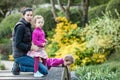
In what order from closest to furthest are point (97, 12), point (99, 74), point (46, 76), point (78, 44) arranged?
point (46, 76) → point (99, 74) → point (78, 44) → point (97, 12)

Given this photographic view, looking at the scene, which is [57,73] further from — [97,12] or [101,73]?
[97,12]

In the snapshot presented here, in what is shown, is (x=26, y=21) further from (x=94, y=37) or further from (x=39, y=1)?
(x=39, y=1)

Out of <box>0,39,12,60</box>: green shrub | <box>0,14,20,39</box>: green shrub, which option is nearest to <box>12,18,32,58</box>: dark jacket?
<box>0,39,12,60</box>: green shrub

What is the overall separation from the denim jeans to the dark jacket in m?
0.08

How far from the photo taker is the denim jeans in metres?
7.34

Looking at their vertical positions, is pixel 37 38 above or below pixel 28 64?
above

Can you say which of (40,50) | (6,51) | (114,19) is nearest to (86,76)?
(40,50)

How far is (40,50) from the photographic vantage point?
7.50 m

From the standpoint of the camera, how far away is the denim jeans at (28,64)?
289 inches

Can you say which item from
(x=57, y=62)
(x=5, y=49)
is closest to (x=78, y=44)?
(x=57, y=62)

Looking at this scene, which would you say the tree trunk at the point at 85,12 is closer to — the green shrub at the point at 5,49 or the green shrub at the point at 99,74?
the green shrub at the point at 5,49

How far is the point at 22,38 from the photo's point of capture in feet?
23.9

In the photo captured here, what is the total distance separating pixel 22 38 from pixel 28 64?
A: 45 centimetres

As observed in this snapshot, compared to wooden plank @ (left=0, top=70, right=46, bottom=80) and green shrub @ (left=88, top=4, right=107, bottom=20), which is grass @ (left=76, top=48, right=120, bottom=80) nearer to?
wooden plank @ (left=0, top=70, right=46, bottom=80)
